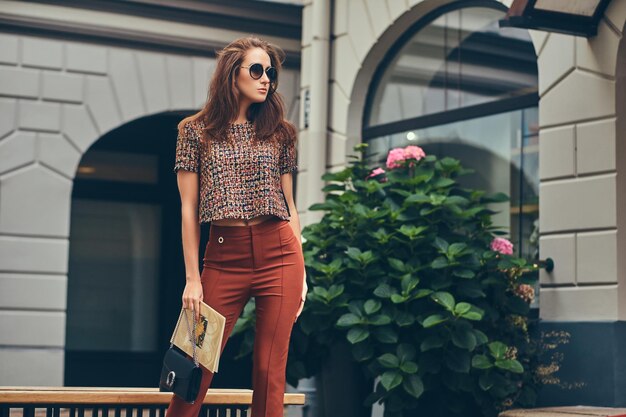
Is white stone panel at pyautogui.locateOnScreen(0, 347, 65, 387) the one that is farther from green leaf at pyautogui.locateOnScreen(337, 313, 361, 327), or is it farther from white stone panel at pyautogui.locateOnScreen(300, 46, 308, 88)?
green leaf at pyautogui.locateOnScreen(337, 313, 361, 327)

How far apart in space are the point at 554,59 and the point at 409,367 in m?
2.56

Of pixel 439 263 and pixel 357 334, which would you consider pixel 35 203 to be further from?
pixel 439 263

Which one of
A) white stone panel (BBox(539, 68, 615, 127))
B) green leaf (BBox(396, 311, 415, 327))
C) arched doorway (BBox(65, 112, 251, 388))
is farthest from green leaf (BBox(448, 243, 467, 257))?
arched doorway (BBox(65, 112, 251, 388))

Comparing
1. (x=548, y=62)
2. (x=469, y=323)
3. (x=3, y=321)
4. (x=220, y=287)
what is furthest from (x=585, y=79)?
(x=3, y=321)

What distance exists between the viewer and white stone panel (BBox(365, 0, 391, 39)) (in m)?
10.4

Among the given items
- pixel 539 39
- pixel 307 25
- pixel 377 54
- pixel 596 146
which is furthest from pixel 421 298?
pixel 307 25

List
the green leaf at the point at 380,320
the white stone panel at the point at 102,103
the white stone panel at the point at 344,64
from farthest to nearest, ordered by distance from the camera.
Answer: the white stone panel at the point at 102,103 < the white stone panel at the point at 344,64 < the green leaf at the point at 380,320

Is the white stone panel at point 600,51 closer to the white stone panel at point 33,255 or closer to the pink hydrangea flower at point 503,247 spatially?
the pink hydrangea flower at point 503,247

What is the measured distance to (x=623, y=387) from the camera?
7586 mm

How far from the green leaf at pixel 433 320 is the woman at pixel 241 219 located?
2779 mm

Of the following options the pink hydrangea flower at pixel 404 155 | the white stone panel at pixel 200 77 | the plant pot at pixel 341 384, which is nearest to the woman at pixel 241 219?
the plant pot at pixel 341 384

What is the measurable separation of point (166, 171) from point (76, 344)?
7.90ft

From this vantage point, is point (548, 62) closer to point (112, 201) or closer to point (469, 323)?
point (469, 323)

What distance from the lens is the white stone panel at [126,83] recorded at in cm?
1159
